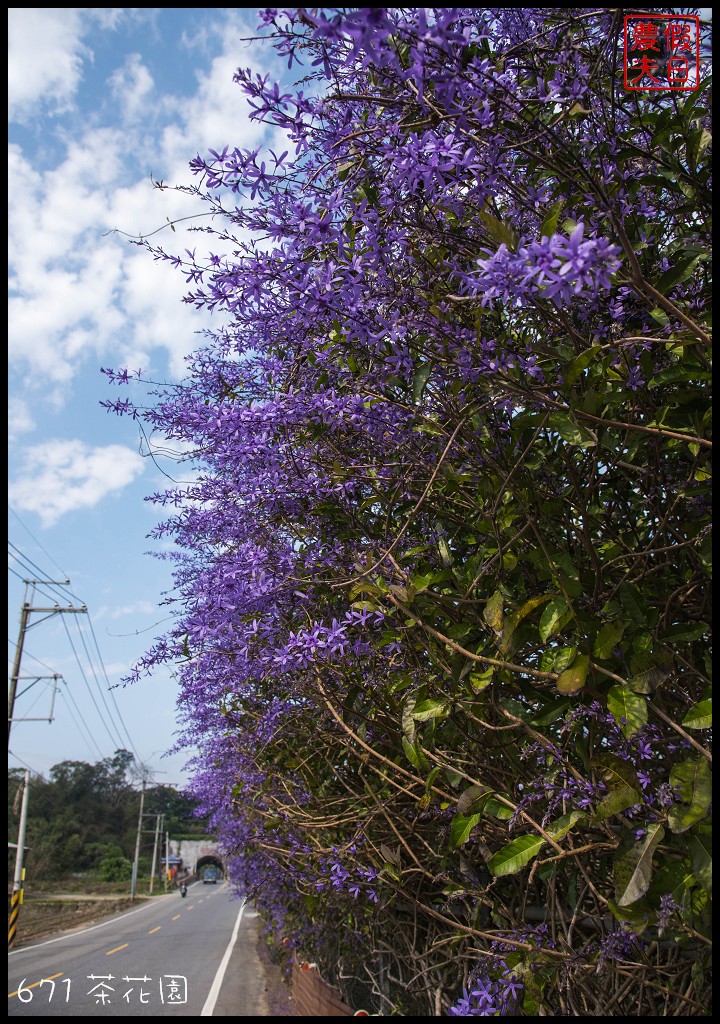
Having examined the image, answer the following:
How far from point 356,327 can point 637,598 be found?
0.89 metres

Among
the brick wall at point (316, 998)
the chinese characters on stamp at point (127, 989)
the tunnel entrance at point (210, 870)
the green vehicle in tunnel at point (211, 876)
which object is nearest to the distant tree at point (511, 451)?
the brick wall at point (316, 998)

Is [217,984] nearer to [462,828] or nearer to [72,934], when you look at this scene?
[462,828]

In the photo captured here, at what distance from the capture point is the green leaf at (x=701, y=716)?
1413 mm

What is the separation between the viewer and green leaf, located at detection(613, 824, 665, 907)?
58.3 inches

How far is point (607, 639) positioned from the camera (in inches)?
64.5

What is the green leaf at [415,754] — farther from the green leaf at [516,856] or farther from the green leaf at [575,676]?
the green leaf at [575,676]

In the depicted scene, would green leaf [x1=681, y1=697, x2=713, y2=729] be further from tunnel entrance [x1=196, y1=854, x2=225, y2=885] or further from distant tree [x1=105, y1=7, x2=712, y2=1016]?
tunnel entrance [x1=196, y1=854, x2=225, y2=885]

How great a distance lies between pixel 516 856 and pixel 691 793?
18.9 inches

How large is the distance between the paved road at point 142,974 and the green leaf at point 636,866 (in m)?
2.85

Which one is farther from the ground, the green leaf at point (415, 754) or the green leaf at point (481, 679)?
the green leaf at point (481, 679)

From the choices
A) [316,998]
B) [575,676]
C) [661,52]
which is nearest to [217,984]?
[316,998]

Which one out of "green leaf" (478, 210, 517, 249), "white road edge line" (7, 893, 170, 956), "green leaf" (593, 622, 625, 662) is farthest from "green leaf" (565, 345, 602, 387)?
"white road edge line" (7, 893, 170, 956)

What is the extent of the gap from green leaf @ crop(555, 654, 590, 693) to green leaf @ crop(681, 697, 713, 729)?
0.73 ft

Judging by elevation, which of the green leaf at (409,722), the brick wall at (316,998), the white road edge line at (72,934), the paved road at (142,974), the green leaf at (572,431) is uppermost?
the green leaf at (572,431)
